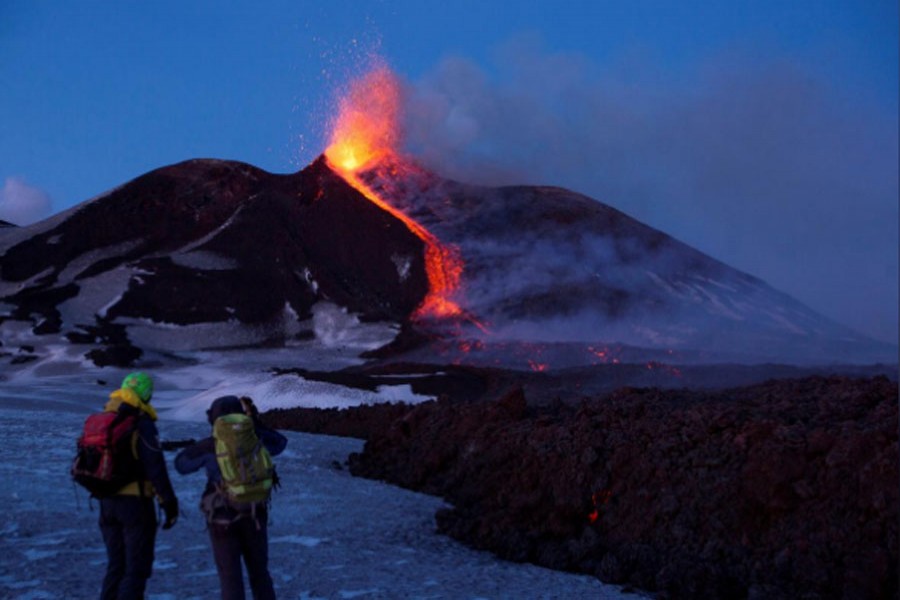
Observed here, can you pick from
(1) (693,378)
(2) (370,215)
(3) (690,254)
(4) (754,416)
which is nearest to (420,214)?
(2) (370,215)

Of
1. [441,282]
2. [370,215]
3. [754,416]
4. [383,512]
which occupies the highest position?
[370,215]

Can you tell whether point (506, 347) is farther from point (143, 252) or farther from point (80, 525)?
point (80, 525)

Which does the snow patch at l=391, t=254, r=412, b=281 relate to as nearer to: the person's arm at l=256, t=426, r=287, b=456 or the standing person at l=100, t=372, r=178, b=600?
the person's arm at l=256, t=426, r=287, b=456

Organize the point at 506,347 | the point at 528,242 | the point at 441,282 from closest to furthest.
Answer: the point at 506,347
the point at 441,282
the point at 528,242

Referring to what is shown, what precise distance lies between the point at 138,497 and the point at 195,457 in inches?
14.3

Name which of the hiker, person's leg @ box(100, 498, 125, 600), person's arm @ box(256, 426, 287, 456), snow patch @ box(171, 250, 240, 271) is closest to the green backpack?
the hiker

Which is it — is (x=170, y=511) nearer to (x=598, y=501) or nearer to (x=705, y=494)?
(x=705, y=494)

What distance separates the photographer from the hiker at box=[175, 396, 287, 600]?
489 centimetres

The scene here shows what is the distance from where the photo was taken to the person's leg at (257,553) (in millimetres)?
4953

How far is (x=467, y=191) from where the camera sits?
66.4 m

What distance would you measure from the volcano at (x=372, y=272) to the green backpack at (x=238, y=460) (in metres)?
36.8

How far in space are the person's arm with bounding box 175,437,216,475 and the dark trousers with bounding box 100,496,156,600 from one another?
10.3 inches

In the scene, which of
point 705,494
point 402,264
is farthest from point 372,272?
point 705,494

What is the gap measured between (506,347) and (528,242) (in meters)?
17.5
